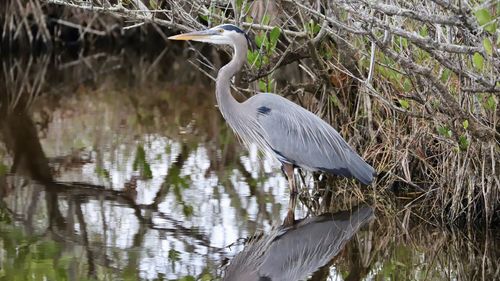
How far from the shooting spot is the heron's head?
687 centimetres

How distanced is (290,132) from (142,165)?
179 centimetres

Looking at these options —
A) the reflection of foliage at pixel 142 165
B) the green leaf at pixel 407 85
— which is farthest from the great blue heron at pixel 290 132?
the reflection of foliage at pixel 142 165

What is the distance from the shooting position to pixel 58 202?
722 centimetres

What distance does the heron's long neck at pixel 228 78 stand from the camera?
707 cm

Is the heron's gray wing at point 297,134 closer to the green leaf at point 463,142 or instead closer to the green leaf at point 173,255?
the green leaf at point 463,142

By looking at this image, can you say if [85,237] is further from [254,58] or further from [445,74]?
[445,74]

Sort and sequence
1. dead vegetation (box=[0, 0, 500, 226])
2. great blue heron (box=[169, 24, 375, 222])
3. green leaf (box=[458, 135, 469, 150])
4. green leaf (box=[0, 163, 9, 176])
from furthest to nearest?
green leaf (box=[0, 163, 9, 176]) < great blue heron (box=[169, 24, 375, 222]) < green leaf (box=[458, 135, 469, 150]) < dead vegetation (box=[0, 0, 500, 226])

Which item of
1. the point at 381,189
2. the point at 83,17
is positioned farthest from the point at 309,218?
the point at 83,17

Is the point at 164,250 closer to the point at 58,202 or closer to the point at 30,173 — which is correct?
the point at 58,202

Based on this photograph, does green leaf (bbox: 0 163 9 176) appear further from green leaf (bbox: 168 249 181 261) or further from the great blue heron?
green leaf (bbox: 168 249 181 261)

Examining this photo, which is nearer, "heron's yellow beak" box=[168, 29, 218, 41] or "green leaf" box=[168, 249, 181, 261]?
"green leaf" box=[168, 249, 181, 261]

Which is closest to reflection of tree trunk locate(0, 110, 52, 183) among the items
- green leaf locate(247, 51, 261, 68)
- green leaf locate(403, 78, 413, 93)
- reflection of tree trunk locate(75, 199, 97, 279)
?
reflection of tree trunk locate(75, 199, 97, 279)

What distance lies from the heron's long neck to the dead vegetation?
0.09 meters

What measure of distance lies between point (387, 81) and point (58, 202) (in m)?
2.57
